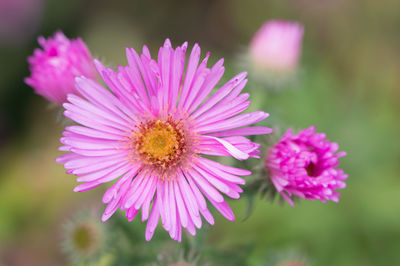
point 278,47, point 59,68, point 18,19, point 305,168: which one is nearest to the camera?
point 305,168

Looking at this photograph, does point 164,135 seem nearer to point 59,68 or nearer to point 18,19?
point 59,68

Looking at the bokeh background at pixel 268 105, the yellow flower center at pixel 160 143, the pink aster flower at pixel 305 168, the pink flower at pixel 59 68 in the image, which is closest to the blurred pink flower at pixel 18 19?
the bokeh background at pixel 268 105

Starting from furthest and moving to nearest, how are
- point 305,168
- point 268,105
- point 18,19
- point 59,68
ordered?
point 18,19 → point 268,105 → point 59,68 → point 305,168

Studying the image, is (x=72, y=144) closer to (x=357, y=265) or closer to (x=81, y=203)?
(x=81, y=203)

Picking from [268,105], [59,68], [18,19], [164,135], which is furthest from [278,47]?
[18,19]

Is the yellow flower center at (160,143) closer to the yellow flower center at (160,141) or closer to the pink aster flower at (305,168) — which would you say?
the yellow flower center at (160,141)

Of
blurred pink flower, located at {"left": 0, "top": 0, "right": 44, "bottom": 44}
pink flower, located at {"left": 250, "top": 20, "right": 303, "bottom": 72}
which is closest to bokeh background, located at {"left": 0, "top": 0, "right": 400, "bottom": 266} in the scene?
blurred pink flower, located at {"left": 0, "top": 0, "right": 44, "bottom": 44}

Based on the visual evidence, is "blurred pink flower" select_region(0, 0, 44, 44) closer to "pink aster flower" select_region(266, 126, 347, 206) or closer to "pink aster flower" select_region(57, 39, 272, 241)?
"pink aster flower" select_region(57, 39, 272, 241)

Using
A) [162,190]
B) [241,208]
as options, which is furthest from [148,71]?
[241,208]
